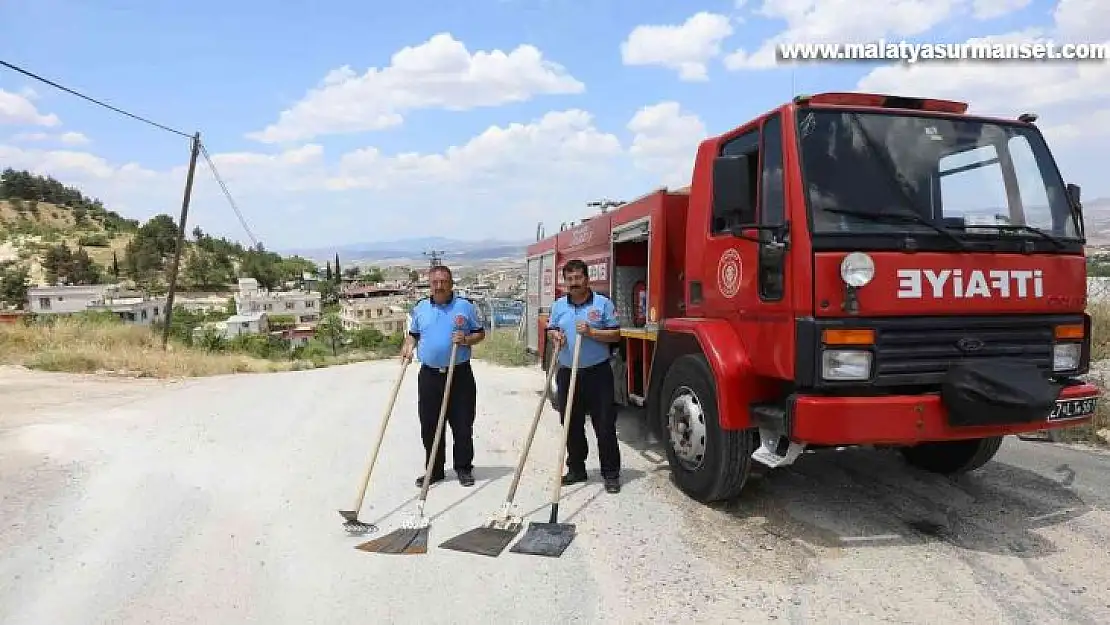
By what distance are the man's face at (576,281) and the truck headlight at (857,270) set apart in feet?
6.43

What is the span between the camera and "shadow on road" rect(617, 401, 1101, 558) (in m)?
4.09

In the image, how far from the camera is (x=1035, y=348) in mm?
3988

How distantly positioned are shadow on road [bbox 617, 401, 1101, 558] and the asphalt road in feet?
0.07

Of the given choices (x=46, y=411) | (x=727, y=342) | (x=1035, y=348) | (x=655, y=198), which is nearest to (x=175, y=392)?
(x=46, y=411)

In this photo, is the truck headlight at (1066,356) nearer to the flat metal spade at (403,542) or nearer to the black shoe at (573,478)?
the black shoe at (573,478)

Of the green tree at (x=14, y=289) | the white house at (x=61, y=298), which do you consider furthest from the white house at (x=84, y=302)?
the green tree at (x=14, y=289)

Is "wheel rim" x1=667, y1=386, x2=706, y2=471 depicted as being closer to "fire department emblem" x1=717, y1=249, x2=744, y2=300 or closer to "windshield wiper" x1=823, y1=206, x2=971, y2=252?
"fire department emblem" x1=717, y1=249, x2=744, y2=300

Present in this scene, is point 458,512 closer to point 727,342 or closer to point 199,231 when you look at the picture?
point 727,342

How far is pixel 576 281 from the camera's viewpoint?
5.16 metres

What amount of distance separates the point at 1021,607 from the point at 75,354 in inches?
591

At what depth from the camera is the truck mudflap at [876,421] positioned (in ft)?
12.0

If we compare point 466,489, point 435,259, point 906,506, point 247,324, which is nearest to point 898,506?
point 906,506

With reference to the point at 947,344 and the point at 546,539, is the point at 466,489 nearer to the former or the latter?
the point at 546,539

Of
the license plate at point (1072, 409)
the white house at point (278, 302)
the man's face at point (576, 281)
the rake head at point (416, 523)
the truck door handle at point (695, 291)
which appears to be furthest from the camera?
the white house at point (278, 302)
